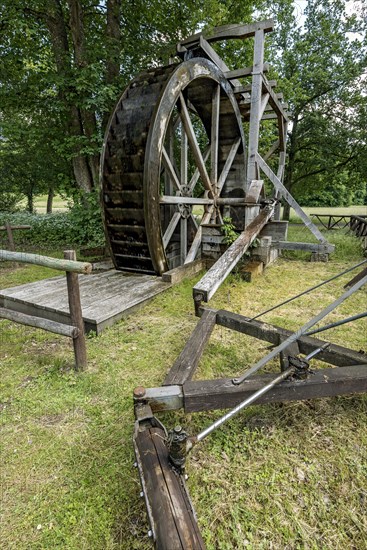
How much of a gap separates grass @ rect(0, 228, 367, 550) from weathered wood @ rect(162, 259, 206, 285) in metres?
1.49

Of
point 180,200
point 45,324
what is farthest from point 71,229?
point 45,324

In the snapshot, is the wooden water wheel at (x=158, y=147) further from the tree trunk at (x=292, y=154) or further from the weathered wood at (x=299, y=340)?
the tree trunk at (x=292, y=154)

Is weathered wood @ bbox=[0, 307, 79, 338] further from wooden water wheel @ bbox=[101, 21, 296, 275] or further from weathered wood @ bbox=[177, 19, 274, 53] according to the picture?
weathered wood @ bbox=[177, 19, 274, 53]

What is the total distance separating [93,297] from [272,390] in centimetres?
254

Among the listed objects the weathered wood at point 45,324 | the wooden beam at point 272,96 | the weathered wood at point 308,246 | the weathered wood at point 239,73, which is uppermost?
the weathered wood at point 239,73

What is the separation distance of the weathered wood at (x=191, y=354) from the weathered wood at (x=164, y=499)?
1.79 ft

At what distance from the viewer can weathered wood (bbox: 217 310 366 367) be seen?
1937mm

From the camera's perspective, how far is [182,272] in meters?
4.48

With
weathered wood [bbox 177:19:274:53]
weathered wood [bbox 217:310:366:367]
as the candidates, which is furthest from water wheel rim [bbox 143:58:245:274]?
weathered wood [bbox 217:310:366:367]

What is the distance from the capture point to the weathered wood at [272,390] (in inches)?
60.9

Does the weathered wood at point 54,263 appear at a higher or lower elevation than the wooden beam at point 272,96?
lower

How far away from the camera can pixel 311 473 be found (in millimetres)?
1533

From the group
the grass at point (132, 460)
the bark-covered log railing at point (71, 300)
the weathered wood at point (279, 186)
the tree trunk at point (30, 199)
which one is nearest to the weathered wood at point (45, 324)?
the bark-covered log railing at point (71, 300)

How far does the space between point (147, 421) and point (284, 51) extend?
15952 mm
